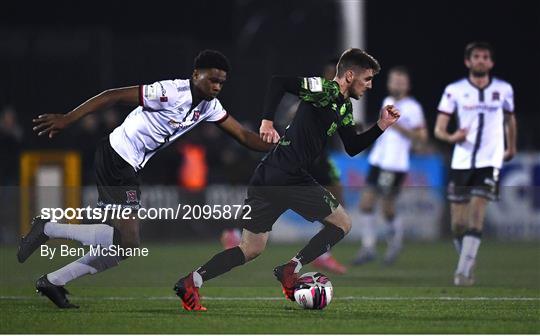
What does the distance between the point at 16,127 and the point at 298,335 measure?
12.6 meters

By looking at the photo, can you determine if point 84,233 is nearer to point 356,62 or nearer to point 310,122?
point 310,122

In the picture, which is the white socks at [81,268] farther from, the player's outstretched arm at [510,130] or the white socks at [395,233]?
the white socks at [395,233]

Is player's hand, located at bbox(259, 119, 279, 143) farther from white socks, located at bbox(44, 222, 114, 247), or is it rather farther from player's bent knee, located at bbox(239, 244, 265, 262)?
white socks, located at bbox(44, 222, 114, 247)

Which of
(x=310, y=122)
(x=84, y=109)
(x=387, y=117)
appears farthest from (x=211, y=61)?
(x=387, y=117)

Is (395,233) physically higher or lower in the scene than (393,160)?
lower

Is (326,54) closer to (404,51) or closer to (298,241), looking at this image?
(298,241)

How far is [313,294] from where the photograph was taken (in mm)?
9797

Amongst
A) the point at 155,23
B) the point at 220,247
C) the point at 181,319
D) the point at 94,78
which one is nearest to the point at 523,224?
the point at 220,247

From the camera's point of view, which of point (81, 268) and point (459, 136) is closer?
point (81, 268)

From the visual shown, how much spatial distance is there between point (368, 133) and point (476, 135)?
3.09 m

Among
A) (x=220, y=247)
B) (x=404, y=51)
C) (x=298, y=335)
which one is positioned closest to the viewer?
(x=298, y=335)

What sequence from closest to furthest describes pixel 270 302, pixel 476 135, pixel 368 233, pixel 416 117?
pixel 270 302
pixel 476 135
pixel 368 233
pixel 416 117

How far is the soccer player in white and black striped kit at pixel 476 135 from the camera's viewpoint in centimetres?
1245

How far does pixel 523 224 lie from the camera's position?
20516mm
